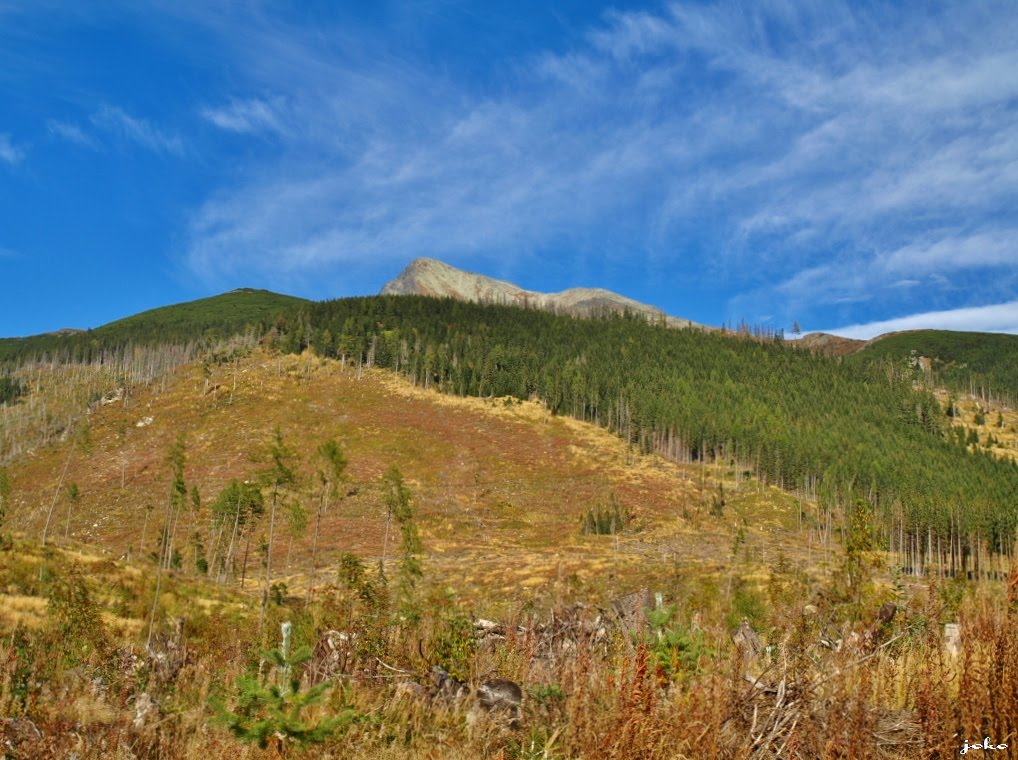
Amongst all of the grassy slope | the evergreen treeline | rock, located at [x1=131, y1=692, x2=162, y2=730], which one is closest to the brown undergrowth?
rock, located at [x1=131, y1=692, x2=162, y2=730]

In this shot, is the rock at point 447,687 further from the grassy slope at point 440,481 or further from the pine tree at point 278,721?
the grassy slope at point 440,481

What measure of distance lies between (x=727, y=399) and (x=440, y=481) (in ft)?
283

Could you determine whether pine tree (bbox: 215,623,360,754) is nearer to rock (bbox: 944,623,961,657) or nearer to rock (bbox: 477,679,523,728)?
rock (bbox: 477,679,523,728)

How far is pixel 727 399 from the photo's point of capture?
148 m

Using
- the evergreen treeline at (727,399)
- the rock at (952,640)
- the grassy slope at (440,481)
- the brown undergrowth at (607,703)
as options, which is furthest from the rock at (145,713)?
the evergreen treeline at (727,399)

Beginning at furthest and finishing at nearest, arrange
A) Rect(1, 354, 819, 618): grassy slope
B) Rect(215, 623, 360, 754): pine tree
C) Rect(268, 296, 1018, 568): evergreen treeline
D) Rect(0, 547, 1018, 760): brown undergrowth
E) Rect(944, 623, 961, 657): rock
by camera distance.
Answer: Rect(268, 296, 1018, 568): evergreen treeline
Rect(1, 354, 819, 618): grassy slope
Rect(944, 623, 961, 657): rock
Rect(215, 623, 360, 754): pine tree
Rect(0, 547, 1018, 760): brown undergrowth

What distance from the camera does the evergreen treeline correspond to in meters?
98.5

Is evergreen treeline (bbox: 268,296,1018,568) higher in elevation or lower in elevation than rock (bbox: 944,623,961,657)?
higher

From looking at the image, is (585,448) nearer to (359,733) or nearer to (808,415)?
(808,415)

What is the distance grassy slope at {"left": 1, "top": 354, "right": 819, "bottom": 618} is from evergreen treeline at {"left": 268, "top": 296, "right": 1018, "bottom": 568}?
955 centimetres

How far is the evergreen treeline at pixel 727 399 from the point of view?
98500 mm

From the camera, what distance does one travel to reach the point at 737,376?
170875 millimetres

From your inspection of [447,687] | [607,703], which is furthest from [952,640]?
[447,687]

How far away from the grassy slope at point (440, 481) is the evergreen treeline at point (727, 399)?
955 centimetres
